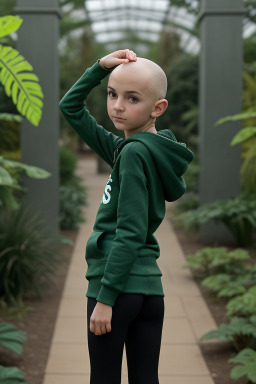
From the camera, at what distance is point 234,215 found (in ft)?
24.4

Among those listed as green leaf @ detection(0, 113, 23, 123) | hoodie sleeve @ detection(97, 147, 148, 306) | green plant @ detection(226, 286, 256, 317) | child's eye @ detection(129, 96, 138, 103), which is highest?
green leaf @ detection(0, 113, 23, 123)

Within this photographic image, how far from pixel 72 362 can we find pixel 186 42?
32.4 meters

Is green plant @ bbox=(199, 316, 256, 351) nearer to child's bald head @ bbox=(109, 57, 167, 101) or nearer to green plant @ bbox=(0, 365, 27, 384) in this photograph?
green plant @ bbox=(0, 365, 27, 384)

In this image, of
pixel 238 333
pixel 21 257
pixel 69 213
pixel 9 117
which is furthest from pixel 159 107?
pixel 69 213

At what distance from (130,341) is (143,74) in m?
0.93

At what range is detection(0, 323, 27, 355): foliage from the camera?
3.71 meters

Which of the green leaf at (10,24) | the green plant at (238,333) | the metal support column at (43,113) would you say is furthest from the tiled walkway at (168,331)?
the green leaf at (10,24)

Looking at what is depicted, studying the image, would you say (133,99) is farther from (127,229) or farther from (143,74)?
(127,229)

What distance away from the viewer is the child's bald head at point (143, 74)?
189 cm

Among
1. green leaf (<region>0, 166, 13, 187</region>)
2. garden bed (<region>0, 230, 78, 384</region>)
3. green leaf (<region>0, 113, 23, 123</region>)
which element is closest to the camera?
green leaf (<region>0, 166, 13, 187</region>)

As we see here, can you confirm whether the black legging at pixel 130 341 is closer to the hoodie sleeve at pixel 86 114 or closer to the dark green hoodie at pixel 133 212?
the dark green hoodie at pixel 133 212

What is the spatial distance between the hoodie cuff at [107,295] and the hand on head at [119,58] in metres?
0.75

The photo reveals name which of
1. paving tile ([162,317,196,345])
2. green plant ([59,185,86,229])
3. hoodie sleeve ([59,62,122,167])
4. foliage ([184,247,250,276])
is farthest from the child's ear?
green plant ([59,185,86,229])

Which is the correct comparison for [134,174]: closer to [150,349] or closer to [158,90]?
[158,90]
